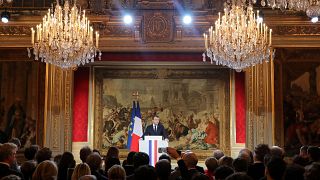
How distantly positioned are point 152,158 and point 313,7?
16.7 ft

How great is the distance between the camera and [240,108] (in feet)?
50.3

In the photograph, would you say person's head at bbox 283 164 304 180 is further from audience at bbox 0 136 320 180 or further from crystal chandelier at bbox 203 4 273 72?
crystal chandelier at bbox 203 4 273 72

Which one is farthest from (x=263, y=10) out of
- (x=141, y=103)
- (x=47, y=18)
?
(x=47, y=18)

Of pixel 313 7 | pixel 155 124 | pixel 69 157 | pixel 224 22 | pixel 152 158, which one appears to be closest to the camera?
pixel 69 157

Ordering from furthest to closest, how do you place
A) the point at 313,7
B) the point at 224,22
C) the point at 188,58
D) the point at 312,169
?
the point at 188,58, the point at 224,22, the point at 313,7, the point at 312,169

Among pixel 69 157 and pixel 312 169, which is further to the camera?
pixel 69 157

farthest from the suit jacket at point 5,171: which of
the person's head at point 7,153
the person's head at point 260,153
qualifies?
the person's head at point 260,153

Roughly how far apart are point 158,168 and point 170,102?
9.90 meters

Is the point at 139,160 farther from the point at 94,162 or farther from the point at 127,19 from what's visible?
the point at 127,19

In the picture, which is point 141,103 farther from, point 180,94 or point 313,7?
point 313,7

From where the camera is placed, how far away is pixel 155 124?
13.5 meters

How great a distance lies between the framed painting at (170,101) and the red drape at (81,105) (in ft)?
0.92

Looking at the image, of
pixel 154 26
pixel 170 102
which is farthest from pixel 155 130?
pixel 154 26

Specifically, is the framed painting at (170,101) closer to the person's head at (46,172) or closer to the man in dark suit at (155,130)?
the man in dark suit at (155,130)
